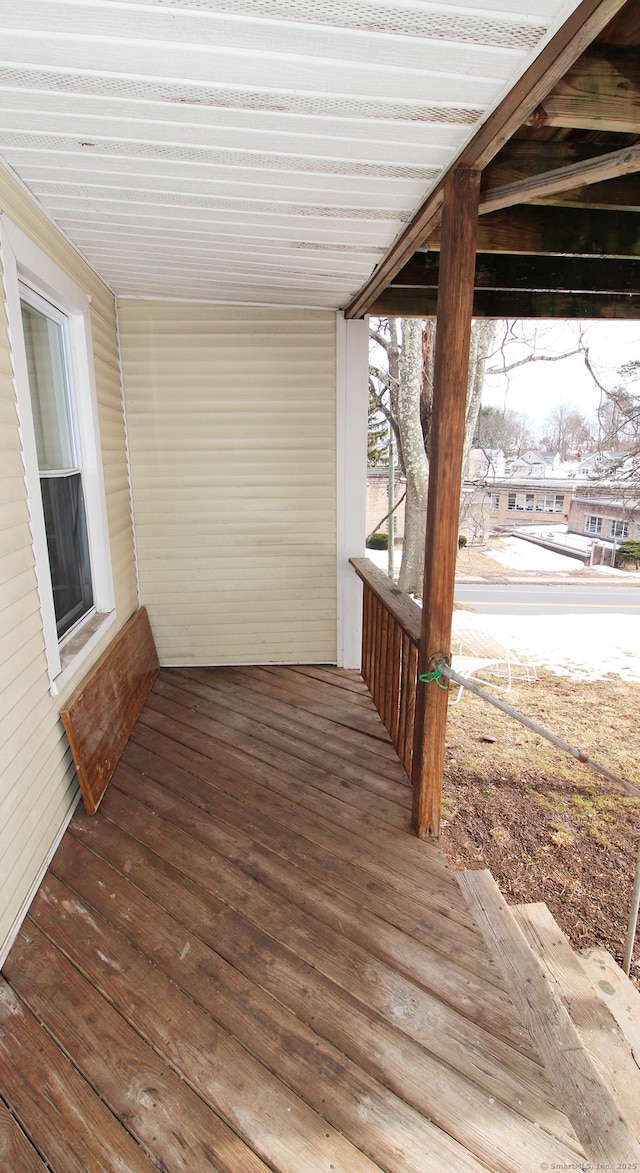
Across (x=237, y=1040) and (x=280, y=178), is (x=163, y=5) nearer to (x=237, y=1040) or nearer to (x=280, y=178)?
(x=280, y=178)

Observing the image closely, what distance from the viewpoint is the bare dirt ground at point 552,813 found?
314 centimetres

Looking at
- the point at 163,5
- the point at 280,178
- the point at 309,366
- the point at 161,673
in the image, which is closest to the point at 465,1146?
the point at 163,5

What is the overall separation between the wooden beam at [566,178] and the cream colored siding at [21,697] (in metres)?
1.74

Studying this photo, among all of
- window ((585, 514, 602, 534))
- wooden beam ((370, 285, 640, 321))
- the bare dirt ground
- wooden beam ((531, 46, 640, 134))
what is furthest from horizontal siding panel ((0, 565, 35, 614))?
window ((585, 514, 602, 534))

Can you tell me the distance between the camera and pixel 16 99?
1507 millimetres

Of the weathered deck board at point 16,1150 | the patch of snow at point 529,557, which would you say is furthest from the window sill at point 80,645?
the patch of snow at point 529,557

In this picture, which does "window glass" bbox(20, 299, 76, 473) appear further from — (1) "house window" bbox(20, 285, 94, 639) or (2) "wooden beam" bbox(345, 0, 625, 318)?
(2) "wooden beam" bbox(345, 0, 625, 318)

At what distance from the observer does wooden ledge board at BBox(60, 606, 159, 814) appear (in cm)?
241

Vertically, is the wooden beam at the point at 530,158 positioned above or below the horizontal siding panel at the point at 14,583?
above

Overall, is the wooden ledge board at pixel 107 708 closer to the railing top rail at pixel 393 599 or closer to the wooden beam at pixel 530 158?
the railing top rail at pixel 393 599

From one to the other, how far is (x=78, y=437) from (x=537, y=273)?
2798 mm

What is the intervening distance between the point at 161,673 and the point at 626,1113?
10.9ft

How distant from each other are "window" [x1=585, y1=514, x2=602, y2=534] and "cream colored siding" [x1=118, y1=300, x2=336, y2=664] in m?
15.5

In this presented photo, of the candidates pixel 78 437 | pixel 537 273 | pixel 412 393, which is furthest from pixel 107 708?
pixel 412 393
